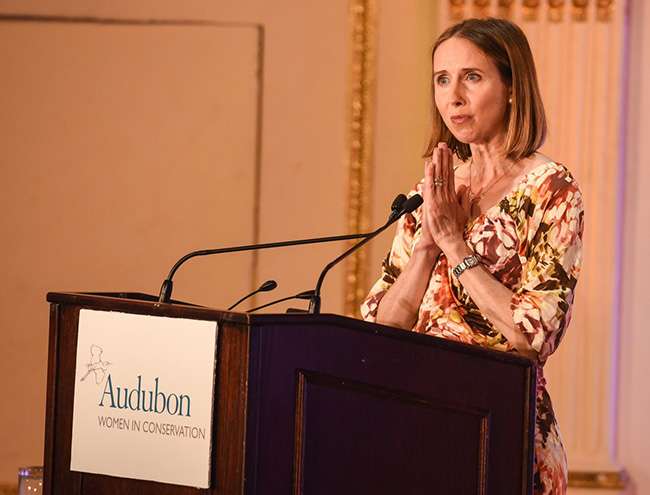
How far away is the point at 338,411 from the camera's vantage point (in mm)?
1533

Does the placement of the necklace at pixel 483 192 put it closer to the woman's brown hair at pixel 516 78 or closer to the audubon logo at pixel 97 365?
the woman's brown hair at pixel 516 78

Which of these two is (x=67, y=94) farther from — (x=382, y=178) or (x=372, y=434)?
(x=372, y=434)

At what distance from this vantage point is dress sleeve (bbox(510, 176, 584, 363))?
1881 millimetres

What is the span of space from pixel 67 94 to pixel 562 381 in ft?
8.08

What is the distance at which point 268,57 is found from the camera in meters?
4.06

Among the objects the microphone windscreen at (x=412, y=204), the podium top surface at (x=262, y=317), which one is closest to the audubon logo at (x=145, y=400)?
the podium top surface at (x=262, y=317)

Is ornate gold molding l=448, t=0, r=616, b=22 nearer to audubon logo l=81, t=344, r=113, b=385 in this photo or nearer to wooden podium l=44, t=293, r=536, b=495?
wooden podium l=44, t=293, r=536, b=495

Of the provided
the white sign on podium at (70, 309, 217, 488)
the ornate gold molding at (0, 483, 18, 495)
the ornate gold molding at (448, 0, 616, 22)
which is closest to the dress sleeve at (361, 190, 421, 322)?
the white sign on podium at (70, 309, 217, 488)

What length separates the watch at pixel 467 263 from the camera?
79.1 inches

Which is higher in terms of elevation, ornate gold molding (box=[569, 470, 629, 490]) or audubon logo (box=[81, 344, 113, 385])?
audubon logo (box=[81, 344, 113, 385])

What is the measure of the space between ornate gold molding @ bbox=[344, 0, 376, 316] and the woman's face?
179 cm

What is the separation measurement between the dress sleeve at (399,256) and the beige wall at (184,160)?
63.8 inches

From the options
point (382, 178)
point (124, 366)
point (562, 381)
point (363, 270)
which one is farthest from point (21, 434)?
point (124, 366)

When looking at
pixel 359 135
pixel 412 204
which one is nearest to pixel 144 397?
pixel 412 204
